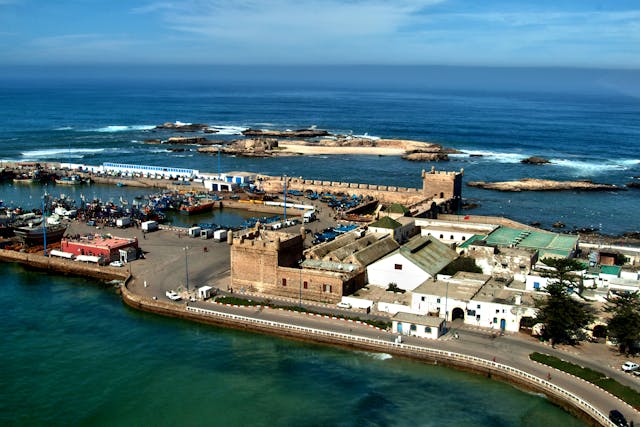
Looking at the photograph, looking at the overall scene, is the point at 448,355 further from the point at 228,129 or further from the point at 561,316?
the point at 228,129

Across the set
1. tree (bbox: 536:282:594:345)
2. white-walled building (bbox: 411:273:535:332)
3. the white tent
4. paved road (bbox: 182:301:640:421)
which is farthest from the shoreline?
white-walled building (bbox: 411:273:535:332)

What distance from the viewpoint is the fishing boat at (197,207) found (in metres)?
70.8

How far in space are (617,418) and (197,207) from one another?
52.6 meters

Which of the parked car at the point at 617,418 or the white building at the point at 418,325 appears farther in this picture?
the white building at the point at 418,325

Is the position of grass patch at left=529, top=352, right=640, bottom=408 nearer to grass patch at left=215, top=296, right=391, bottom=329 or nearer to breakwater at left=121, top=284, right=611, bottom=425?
breakwater at left=121, top=284, right=611, bottom=425

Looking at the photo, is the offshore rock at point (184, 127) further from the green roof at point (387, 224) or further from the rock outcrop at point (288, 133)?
the green roof at point (387, 224)

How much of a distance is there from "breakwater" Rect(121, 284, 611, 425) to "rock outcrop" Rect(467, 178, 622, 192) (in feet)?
188

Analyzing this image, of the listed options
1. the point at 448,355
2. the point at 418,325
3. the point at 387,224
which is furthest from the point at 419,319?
the point at 387,224

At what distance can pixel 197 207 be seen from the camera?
7138 centimetres

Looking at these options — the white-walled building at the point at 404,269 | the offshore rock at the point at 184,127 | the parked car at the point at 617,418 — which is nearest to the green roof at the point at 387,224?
the white-walled building at the point at 404,269

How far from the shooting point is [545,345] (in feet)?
109

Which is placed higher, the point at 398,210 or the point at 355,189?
the point at 398,210

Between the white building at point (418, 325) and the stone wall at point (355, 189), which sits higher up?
the stone wall at point (355, 189)

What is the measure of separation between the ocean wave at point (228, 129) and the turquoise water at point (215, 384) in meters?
110
